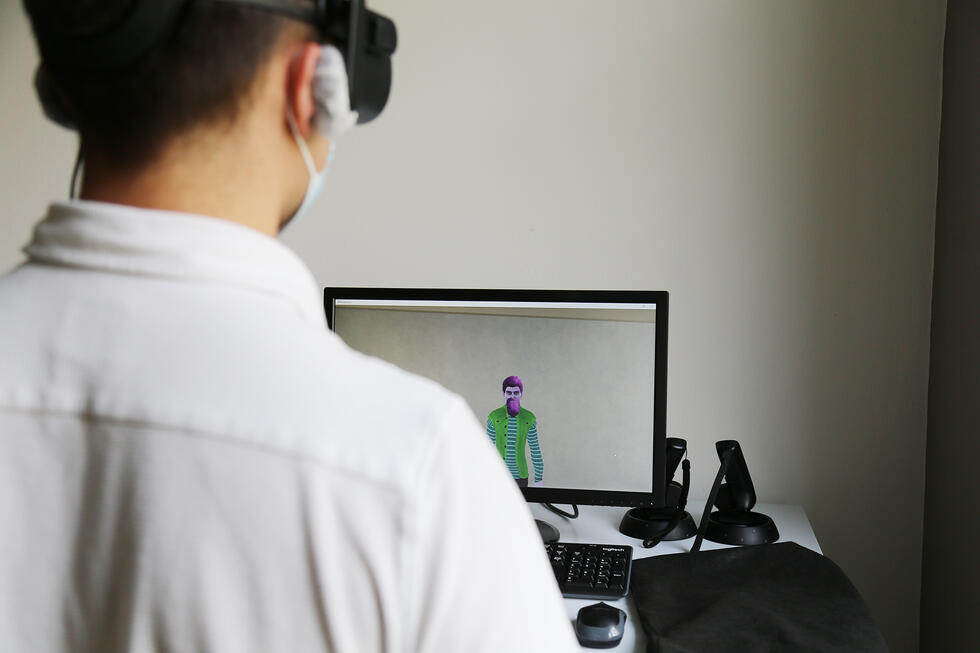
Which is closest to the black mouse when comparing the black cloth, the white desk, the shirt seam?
the black cloth

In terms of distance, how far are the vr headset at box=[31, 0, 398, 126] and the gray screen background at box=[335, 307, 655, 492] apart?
0.83 meters

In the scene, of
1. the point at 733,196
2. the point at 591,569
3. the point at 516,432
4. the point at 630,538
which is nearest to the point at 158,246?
the point at 591,569

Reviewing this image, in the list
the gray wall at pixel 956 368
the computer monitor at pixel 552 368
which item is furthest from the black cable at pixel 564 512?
the gray wall at pixel 956 368

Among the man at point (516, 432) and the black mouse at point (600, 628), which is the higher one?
the man at point (516, 432)

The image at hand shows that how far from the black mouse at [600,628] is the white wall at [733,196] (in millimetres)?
694

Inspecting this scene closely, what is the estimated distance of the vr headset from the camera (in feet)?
1.46

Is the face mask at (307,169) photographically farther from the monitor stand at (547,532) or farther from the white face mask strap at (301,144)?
the monitor stand at (547,532)

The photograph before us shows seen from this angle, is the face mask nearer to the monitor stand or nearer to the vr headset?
the vr headset

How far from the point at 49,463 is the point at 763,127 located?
1486 millimetres

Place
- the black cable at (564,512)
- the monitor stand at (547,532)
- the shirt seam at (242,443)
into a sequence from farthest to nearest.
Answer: the black cable at (564,512)
the monitor stand at (547,532)
the shirt seam at (242,443)

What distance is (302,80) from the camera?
0.50 meters

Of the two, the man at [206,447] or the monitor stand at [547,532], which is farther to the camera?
the monitor stand at [547,532]

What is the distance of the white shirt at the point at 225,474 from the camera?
41 centimetres

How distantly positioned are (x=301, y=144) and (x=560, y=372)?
0.96 meters
